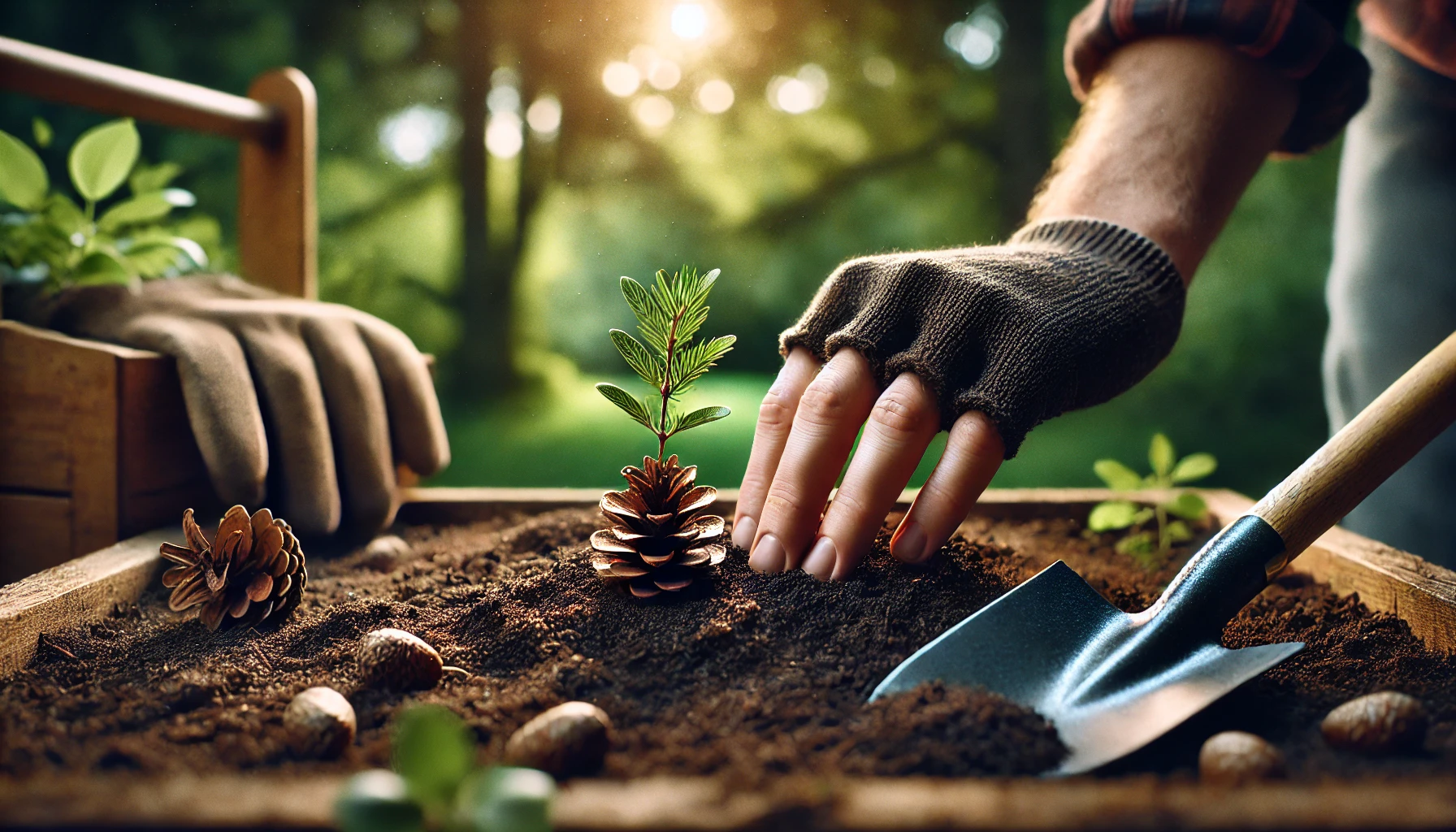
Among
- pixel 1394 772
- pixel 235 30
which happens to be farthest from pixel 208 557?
pixel 235 30

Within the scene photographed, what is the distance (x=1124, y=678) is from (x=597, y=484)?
2.32 meters

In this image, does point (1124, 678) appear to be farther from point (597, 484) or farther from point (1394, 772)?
point (597, 484)

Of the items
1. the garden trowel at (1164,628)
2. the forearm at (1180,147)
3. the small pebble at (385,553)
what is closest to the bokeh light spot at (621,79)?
the forearm at (1180,147)

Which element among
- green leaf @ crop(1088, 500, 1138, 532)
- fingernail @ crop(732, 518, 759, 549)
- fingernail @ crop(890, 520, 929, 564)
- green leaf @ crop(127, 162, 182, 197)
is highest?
green leaf @ crop(127, 162, 182, 197)

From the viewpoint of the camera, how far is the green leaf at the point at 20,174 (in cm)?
127

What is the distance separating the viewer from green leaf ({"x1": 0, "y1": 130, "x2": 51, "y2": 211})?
1.27m

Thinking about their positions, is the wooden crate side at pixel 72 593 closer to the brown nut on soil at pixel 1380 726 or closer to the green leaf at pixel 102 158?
the green leaf at pixel 102 158

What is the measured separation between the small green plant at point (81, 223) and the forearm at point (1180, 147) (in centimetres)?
141

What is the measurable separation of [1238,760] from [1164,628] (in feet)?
0.66

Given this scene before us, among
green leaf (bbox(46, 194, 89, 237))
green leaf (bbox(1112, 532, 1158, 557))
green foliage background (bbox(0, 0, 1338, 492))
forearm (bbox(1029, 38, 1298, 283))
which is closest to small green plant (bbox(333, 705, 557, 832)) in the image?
forearm (bbox(1029, 38, 1298, 283))

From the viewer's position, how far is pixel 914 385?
0.83m

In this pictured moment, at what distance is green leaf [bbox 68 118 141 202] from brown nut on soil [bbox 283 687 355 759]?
1.18 meters

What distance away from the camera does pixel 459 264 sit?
11.4 feet

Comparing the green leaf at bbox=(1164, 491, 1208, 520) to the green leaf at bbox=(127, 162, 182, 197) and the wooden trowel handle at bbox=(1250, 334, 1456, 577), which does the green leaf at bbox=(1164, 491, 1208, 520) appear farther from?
the green leaf at bbox=(127, 162, 182, 197)
